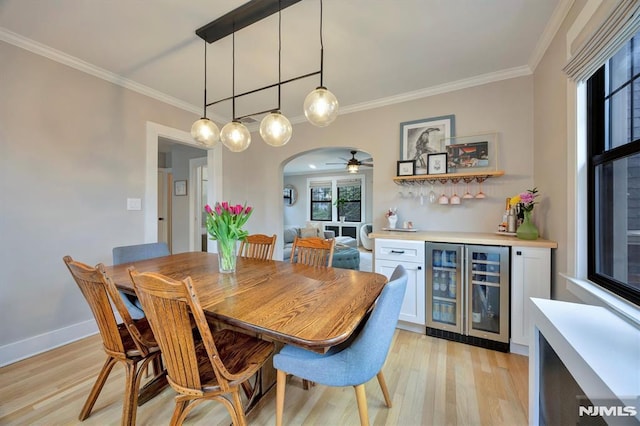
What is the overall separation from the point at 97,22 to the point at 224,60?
0.87 m

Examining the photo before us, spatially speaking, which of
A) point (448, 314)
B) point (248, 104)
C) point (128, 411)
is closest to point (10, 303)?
point (128, 411)

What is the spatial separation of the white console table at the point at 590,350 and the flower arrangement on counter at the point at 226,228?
5.24 feet

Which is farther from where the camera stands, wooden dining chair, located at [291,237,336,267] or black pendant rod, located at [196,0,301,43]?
wooden dining chair, located at [291,237,336,267]

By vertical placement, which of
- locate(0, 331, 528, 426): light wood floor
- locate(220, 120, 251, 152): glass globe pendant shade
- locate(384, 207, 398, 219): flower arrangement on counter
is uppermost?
locate(220, 120, 251, 152): glass globe pendant shade

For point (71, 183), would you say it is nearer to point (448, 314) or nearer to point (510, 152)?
point (448, 314)

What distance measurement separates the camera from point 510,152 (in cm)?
244

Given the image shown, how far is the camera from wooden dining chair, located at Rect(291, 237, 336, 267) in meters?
2.00

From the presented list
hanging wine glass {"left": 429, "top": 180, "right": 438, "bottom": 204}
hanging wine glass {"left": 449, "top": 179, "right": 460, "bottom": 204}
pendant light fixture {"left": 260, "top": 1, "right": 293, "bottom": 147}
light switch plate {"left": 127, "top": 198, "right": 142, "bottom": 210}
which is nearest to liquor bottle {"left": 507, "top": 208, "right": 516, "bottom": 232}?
hanging wine glass {"left": 449, "top": 179, "right": 460, "bottom": 204}

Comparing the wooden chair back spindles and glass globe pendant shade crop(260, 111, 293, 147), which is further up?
glass globe pendant shade crop(260, 111, 293, 147)

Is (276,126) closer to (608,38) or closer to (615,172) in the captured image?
(608,38)

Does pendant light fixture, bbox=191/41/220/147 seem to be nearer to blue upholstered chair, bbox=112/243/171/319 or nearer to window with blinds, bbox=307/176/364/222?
blue upholstered chair, bbox=112/243/171/319

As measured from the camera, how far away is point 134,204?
2713 mm

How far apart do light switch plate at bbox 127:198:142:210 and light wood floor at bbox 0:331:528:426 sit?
1.40 meters

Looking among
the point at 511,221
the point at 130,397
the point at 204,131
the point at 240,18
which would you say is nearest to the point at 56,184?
the point at 204,131
